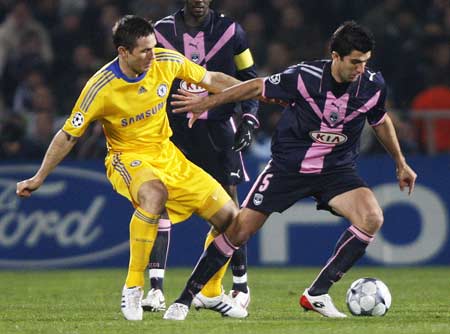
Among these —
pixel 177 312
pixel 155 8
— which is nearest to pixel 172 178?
pixel 177 312

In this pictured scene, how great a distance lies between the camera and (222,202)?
27.3ft

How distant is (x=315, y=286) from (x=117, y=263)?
18.9ft

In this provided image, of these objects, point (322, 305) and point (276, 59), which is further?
point (276, 59)

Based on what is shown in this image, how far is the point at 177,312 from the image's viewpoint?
8.05 m

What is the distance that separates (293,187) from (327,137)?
1.31 ft

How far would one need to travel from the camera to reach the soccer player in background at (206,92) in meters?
9.34

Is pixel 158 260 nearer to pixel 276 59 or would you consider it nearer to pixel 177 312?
pixel 177 312

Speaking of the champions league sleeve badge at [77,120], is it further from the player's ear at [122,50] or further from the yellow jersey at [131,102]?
the player's ear at [122,50]

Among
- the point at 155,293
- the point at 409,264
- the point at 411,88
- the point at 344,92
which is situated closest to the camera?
the point at 344,92

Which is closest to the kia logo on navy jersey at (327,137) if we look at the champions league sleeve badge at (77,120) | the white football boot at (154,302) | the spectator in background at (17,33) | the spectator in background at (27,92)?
the champions league sleeve badge at (77,120)

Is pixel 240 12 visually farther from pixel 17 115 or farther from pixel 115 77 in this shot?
pixel 115 77

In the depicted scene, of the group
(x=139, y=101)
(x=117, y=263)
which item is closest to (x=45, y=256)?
(x=117, y=263)

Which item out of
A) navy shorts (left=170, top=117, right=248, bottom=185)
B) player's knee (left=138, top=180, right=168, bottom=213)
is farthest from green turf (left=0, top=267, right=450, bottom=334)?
navy shorts (left=170, top=117, right=248, bottom=185)

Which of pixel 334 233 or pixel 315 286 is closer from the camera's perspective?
pixel 315 286
